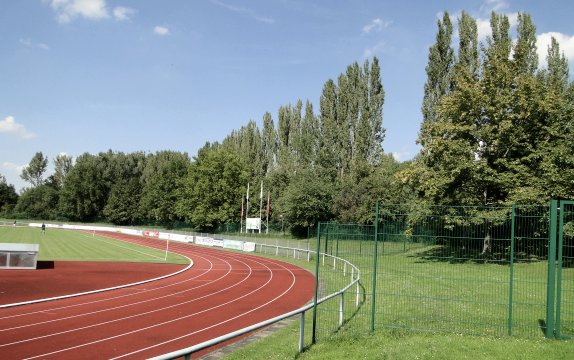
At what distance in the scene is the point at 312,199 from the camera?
171ft

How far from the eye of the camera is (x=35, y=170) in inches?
5379

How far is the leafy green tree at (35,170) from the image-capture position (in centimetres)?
13612

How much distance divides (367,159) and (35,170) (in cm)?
12137

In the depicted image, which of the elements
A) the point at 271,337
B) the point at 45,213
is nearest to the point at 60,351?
the point at 271,337

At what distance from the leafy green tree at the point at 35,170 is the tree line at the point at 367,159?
1513cm

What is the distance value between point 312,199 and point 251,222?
28.5 ft

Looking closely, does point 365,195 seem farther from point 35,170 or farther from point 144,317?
point 35,170

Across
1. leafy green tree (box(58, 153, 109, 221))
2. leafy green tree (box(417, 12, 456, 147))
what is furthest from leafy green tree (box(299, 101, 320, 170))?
leafy green tree (box(58, 153, 109, 221))

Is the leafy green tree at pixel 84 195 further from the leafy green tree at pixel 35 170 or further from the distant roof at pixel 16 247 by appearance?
the distant roof at pixel 16 247

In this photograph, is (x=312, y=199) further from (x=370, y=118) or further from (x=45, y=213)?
(x=45, y=213)

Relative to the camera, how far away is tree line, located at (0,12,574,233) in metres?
26.2

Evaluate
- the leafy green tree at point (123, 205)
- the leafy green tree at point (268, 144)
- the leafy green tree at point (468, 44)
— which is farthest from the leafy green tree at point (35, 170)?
the leafy green tree at point (468, 44)

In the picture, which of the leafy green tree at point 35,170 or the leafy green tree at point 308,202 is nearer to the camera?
the leafy green tree at point 308,202

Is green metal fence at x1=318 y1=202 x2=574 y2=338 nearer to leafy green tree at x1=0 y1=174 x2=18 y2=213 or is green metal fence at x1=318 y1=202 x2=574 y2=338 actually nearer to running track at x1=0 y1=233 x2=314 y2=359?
running track at x1=0 y1=233 x2=314 y2=359
